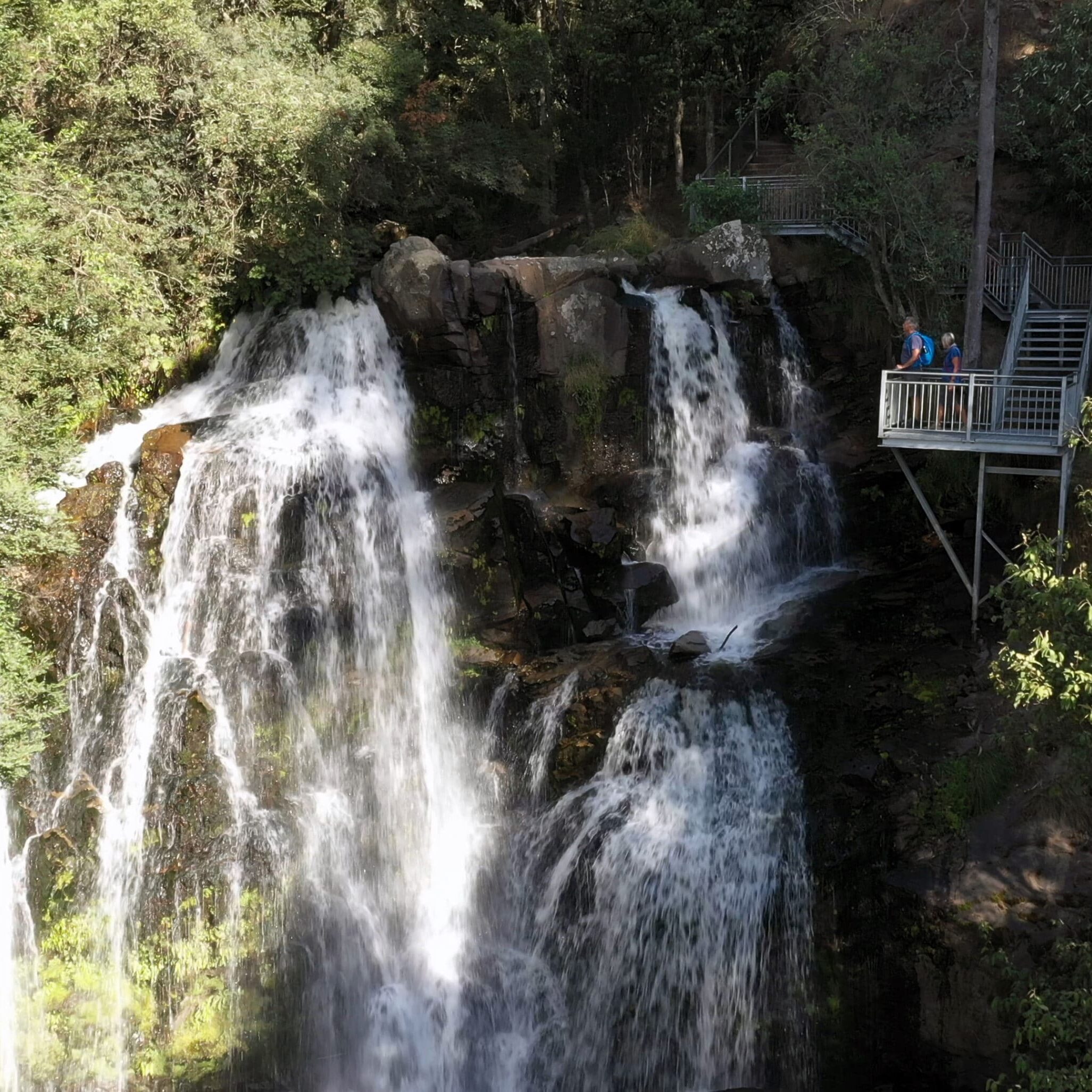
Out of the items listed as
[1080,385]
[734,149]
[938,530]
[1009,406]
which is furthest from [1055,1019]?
[734,149]

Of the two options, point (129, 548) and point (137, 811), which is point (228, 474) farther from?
point (137, 811)

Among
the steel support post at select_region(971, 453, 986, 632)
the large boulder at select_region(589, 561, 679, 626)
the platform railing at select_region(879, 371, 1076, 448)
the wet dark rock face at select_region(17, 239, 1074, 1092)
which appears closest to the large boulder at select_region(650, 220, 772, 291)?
the wet dark rock face at select_region(17, 239, 1074, 1092)

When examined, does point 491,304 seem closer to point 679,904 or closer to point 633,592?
point 633,592

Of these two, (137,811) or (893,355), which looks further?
(893,355)

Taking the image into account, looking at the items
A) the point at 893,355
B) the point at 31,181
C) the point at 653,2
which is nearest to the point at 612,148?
the point at 653,2

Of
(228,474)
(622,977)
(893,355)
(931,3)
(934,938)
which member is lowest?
(622,977)

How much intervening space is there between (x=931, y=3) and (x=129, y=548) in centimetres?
1906

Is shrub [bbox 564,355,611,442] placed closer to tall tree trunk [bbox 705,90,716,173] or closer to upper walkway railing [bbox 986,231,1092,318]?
upper walkway railing [bbox 986,231,1092,318]

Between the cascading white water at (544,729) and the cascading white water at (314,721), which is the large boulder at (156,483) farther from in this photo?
the cascading white water at (544,729)

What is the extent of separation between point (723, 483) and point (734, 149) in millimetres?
12495

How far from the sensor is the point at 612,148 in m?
26.5

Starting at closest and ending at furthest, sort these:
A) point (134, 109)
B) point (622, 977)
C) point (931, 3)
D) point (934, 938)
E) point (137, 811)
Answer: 1. point (934, 938)
2. point (622, 977)
3. point (137, 811)
4. point (134, 109)
5. point (931, 3)

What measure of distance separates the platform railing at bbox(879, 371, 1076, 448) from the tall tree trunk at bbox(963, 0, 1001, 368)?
1287 millimetres

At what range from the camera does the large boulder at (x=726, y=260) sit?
19.1m
